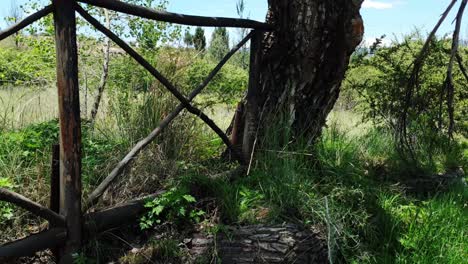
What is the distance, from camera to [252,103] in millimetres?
4113

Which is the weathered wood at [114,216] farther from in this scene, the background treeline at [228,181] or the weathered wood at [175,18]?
the weathered wood at [175,18]

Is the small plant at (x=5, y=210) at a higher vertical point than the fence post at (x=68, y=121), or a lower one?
lower

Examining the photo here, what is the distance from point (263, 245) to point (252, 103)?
1465 millimetres

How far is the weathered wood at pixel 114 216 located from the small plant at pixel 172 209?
0.20ft

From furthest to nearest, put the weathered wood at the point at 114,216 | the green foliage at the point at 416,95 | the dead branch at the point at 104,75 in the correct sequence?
the green foliage at the point at 416,95 → the dead branch at the point at 104,75 → the weathered wood at the point at 114,216

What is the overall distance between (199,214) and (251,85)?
1.35 meters

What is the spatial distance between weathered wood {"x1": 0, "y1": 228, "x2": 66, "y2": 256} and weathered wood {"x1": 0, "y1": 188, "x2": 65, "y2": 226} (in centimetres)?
6

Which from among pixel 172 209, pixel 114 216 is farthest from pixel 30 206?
pixel 172 209

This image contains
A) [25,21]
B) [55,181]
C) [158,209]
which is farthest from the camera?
[158,209]

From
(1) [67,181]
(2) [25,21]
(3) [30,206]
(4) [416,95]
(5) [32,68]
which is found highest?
(2) [25,21]

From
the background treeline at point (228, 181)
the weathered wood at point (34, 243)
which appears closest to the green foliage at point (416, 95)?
the background treeline at point (228, 181)

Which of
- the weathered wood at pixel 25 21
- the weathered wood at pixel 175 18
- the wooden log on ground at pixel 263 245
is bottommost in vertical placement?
the wooden log on ground at pixel 263 245

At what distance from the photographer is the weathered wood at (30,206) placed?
2.47 meters

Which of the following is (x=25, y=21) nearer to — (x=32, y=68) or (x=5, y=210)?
(x=5, y=210)
